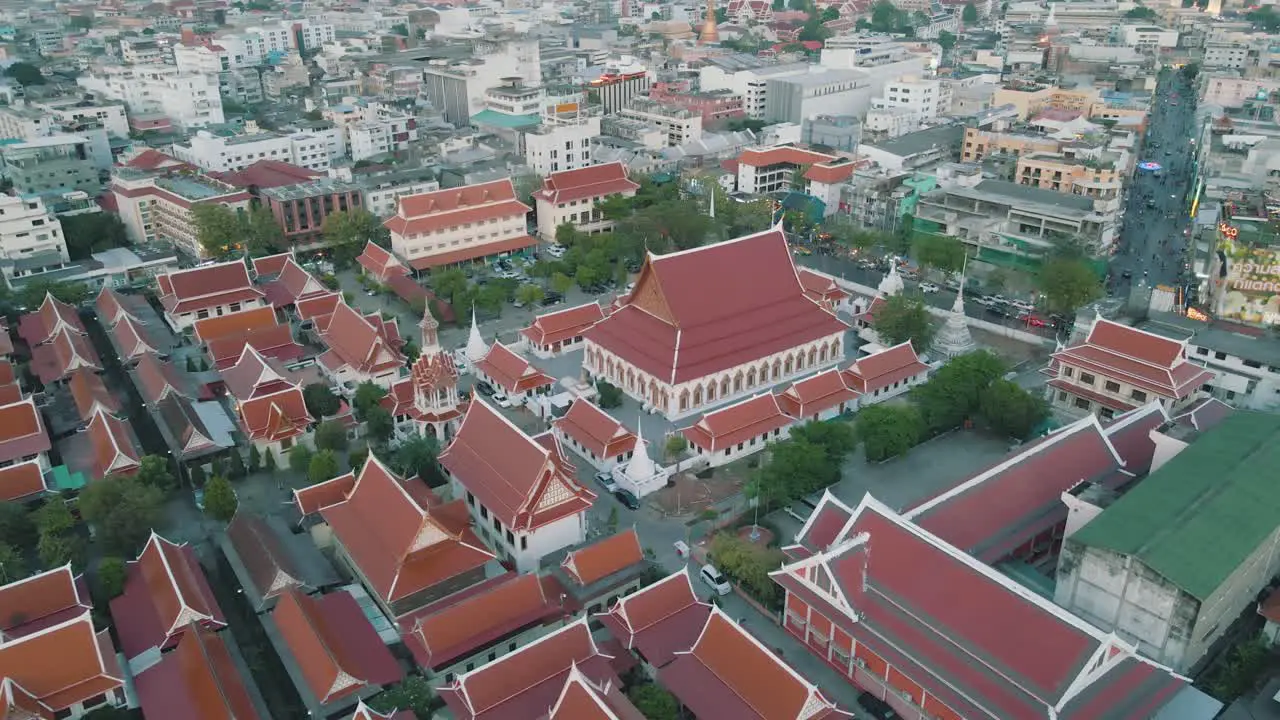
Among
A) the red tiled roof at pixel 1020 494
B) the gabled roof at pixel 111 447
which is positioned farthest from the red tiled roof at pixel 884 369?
the gabled roof at pixel 111 447

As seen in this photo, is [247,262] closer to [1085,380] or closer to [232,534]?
[232,534]

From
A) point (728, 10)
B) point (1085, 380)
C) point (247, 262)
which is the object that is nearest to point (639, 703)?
point (1085, 380)

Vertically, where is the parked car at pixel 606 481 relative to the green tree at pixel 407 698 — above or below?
below

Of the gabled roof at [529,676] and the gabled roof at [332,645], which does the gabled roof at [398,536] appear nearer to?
the gabled roof at [332,645]

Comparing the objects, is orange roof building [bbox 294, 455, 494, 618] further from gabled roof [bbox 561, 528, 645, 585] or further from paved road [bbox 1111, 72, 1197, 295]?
paved road [bbox 1111, 72, 1197, 295]

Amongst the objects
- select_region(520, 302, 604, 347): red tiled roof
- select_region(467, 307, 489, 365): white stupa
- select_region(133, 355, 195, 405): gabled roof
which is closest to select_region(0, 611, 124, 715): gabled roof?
select_region(133, 355, 195, 405): gabled roof

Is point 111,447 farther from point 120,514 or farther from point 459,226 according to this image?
point 459,226
